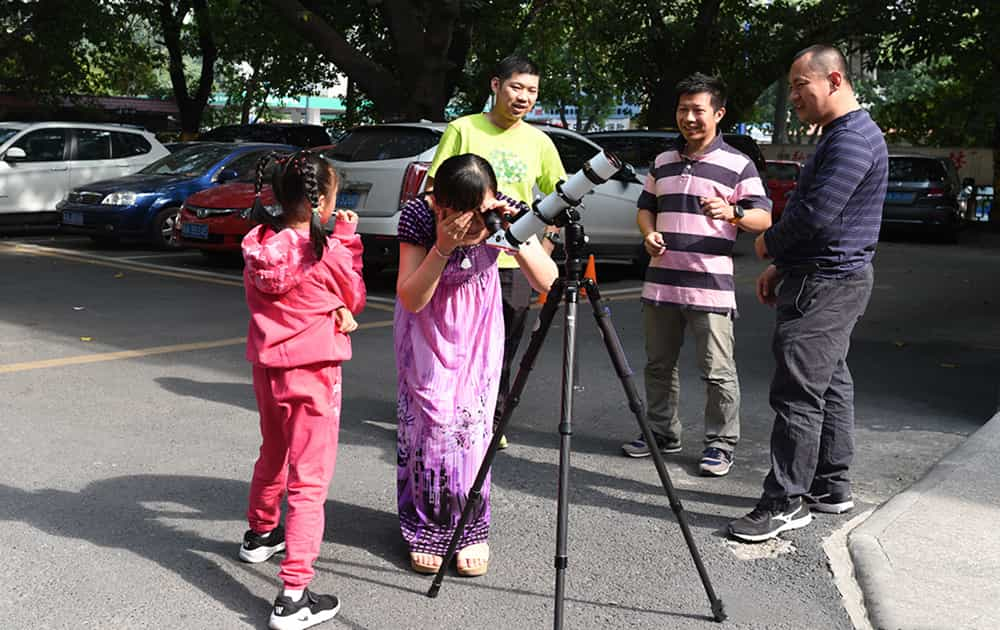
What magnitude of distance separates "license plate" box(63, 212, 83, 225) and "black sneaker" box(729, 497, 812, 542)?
12.2 meters

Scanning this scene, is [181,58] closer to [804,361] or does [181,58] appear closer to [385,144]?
[385,144]

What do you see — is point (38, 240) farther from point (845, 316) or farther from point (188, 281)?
point (845, 316)

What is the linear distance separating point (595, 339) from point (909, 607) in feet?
16.9

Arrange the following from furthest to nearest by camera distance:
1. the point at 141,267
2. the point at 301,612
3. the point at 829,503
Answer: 1. the point at 141,267
2. the point at 829,503
3. the point at 301,612

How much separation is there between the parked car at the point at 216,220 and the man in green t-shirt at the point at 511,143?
754 cm

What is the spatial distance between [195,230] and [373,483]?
28.5 feet

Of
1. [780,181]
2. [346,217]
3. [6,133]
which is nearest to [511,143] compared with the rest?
[346,217]

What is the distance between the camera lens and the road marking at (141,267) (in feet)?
35.4

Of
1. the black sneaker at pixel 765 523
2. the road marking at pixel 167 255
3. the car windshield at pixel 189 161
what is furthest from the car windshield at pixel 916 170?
the black sneaker at pixel 765 523

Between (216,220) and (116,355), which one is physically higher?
(216,220)

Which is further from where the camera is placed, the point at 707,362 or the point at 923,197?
the point at 923,197

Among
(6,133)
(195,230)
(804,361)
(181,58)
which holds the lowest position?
(195,230)

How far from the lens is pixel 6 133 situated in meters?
16.6

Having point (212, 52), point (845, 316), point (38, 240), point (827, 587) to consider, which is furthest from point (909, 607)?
point (212, 52)
